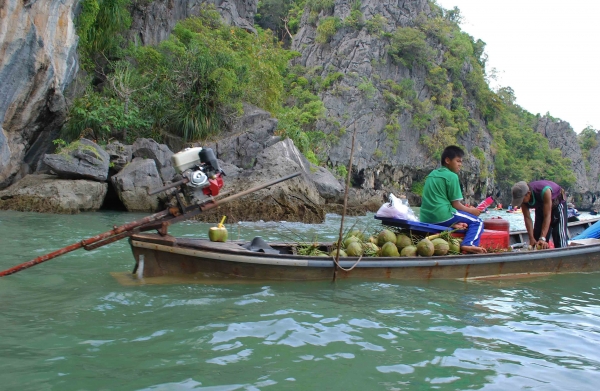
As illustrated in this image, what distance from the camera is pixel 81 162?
541 inches

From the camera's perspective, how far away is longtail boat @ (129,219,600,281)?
5422mm

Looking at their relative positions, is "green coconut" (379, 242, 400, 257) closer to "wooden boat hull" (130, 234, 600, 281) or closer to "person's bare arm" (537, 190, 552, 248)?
"wooden boat hull" (130, 234, 600, 281)

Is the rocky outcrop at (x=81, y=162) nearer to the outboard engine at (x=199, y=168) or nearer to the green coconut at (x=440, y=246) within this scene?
the outboard engine at (x=199, y=168)

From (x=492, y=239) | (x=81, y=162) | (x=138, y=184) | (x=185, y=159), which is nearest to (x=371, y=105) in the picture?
(x=138, y=184)

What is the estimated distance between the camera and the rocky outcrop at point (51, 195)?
12.5 metres

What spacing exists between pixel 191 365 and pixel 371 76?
3739cm

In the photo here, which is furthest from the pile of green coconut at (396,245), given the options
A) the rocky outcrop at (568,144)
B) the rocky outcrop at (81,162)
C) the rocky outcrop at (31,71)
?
the rocky outcrop at (568,144)

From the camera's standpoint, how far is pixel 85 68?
18.5m

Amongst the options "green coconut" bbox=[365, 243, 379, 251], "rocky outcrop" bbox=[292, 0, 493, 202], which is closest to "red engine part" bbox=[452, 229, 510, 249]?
"green coconut" bbox=[365, 243, 379, 251]

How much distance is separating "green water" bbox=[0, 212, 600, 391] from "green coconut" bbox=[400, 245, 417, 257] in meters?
0.44

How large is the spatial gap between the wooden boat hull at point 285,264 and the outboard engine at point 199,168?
0.73 m

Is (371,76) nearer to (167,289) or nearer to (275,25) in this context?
(275,25)

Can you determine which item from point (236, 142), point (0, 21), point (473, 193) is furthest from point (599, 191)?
point (0, 21)

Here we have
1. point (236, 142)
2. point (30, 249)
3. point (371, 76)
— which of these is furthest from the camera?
point (371, 76)
